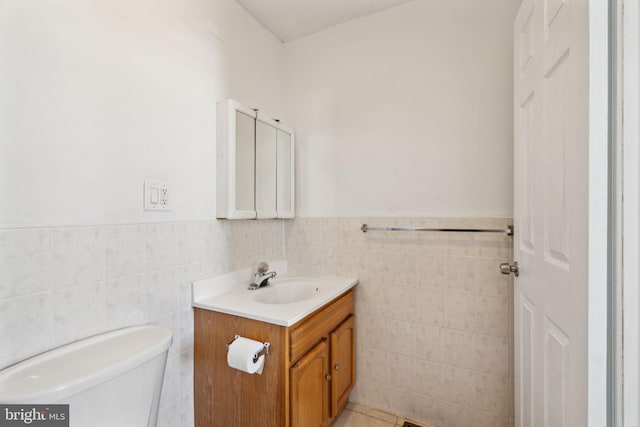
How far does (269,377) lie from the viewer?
3.67 ft

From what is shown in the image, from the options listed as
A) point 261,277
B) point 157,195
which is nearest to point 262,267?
point 261,277

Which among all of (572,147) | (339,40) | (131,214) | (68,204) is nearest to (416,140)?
(339,40)

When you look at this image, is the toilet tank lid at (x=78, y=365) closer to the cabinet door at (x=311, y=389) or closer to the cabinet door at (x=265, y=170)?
the cabinet door at (x=311, y=389)

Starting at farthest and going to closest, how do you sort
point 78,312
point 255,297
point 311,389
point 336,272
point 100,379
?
point 336,272, point 255,297, point 311,389, point 78,312, point 100,379

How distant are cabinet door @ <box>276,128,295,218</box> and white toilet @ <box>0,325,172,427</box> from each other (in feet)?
3.35

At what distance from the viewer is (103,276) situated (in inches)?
38.7

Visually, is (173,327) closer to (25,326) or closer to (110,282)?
(110,282)

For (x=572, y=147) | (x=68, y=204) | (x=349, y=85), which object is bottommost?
(x=68, y=204)

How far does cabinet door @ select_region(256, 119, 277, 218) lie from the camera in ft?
5.38

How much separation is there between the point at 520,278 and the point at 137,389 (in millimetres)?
1436

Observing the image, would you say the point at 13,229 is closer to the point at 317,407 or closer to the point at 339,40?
the point at 317,407

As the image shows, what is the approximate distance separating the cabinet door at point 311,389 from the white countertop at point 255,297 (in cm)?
22

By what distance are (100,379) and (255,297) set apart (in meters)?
0.72
